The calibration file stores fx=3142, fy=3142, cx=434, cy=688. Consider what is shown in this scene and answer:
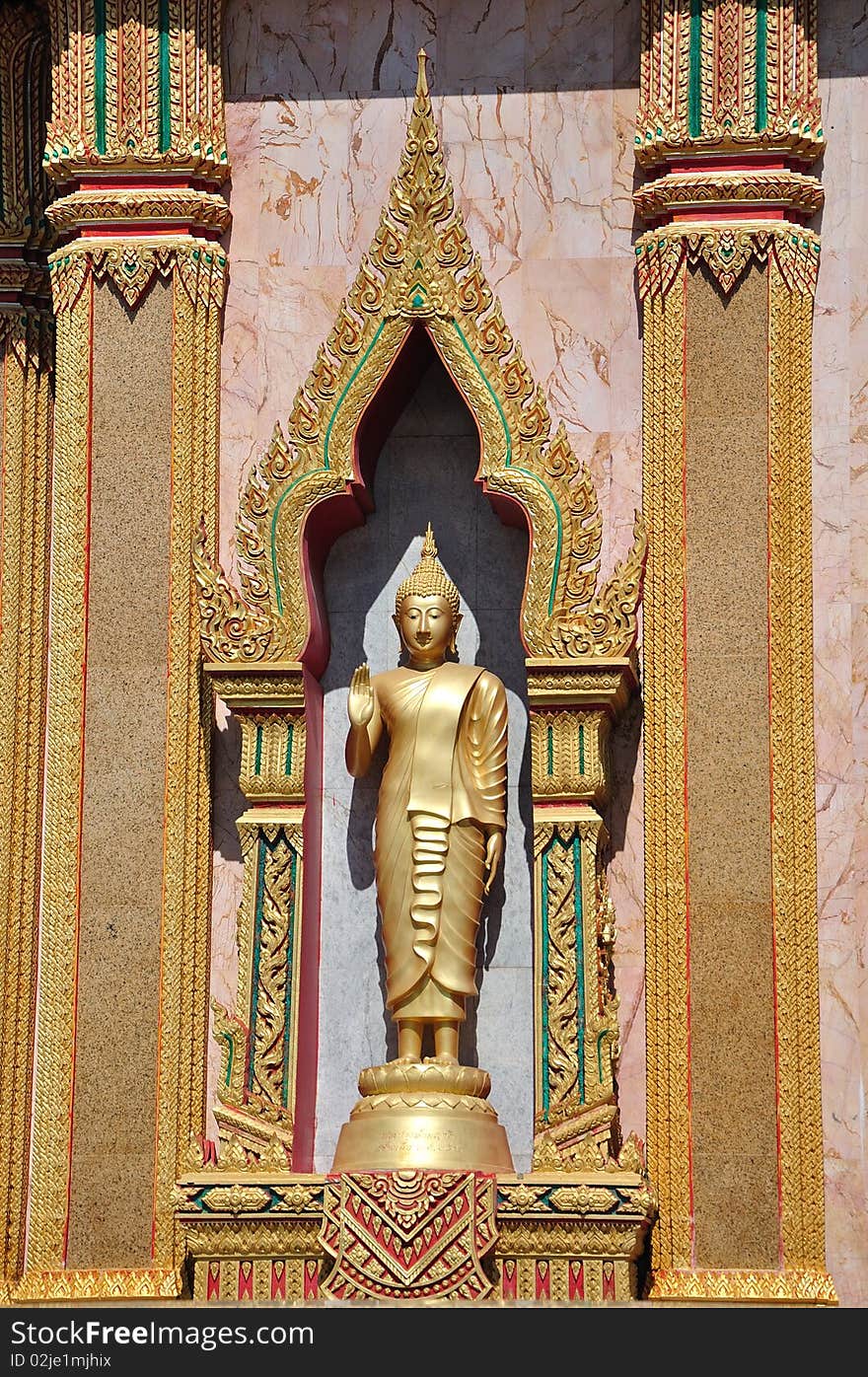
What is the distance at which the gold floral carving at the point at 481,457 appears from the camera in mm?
13070

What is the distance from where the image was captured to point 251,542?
1332 cm

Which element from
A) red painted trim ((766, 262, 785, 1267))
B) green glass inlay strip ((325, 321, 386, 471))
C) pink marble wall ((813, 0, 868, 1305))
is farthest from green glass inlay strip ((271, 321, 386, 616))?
pink marble wall ((813, 0, 868, 1305))

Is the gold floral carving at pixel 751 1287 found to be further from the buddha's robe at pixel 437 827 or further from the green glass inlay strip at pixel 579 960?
Result: the buddha's robe at pixel 437 827

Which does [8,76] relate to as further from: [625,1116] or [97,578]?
[625,1116]

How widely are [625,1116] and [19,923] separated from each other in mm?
2800

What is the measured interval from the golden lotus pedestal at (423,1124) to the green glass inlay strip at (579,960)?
1.32ft

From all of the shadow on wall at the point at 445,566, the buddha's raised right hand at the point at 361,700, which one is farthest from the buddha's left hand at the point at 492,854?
the buddha's raised right hand at the point at 361,700

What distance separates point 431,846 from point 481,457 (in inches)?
66.5

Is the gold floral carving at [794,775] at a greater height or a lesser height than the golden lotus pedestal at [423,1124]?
greater

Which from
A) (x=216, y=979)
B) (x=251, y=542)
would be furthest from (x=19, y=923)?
(x=251, y=542)

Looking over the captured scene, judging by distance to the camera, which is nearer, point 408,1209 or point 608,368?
point 408,1209

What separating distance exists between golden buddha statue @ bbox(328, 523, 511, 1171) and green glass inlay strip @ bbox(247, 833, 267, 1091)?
456 mm

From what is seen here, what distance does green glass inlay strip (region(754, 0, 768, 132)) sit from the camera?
1353cm

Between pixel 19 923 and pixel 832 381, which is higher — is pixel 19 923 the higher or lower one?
the lower one
